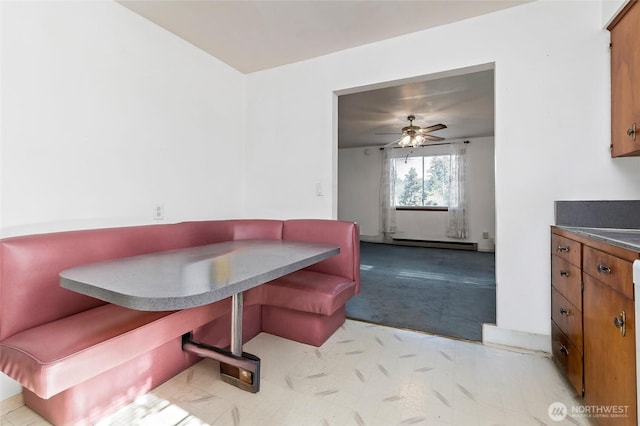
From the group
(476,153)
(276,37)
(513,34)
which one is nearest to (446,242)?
Result: (476,153)

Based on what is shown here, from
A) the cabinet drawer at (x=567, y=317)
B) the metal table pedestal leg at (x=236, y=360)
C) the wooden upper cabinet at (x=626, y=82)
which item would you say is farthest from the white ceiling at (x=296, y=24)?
the metal table pedestal leg at (x=236, y=360)

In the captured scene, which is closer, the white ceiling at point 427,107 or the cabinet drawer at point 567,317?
the cabinet drawer at point 567,317

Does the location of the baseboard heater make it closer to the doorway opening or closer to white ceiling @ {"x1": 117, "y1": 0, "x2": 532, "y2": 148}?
the doorway opening

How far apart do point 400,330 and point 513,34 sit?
237cm

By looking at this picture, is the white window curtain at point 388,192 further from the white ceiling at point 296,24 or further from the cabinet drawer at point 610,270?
the cabinet drawer at point 610,270

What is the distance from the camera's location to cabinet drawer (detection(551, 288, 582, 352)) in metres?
1.44

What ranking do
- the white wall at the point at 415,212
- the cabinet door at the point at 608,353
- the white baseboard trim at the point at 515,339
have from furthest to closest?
1. the white wall at the point at 415,212
2. the white baseboard trim at the point at 515,339
3. the cabinet door at the point at 608,353

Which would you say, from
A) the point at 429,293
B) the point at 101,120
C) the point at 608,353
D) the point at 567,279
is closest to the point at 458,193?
the point at 429,293

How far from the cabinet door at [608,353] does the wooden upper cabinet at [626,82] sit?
86cm

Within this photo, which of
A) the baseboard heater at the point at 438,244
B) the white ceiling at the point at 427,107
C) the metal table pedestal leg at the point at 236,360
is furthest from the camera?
the baseboard heater at the point at 438,244

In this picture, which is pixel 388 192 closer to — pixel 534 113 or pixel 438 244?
pixel 438 244

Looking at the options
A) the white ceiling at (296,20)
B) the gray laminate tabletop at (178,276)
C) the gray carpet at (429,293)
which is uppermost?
the white ceiling at (296,20)

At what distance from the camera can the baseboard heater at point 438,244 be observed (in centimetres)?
627

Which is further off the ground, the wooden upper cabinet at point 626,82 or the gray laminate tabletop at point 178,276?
the wooden upper cabinet at point 626,82
